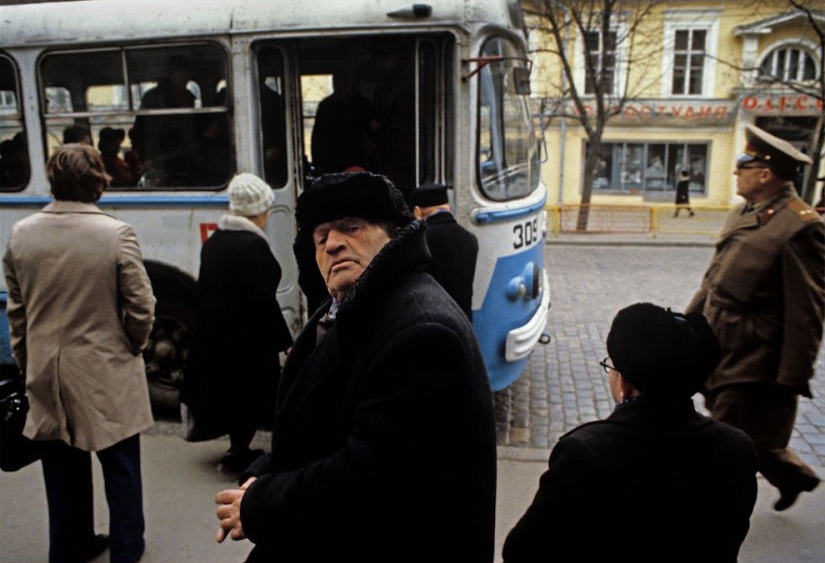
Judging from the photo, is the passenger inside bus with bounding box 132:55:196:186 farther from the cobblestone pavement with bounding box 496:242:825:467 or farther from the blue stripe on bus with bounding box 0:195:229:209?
the cobblestone pavement with bounding box 496:242:825:467

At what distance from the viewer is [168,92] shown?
4.86 meters

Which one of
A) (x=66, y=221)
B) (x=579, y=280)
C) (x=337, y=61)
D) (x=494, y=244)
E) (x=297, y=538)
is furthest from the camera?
(x=579, y=280)

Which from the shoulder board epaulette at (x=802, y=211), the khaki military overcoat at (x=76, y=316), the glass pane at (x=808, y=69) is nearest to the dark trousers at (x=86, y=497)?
the khaki military overcoat at (x=76, y=316)

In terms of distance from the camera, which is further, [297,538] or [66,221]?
[66,221]

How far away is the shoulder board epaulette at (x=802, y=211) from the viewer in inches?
123

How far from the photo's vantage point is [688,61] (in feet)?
84.5

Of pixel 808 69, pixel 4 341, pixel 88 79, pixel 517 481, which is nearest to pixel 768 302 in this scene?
pixel 517 481

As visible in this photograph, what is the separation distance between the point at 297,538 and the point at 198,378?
2608mm

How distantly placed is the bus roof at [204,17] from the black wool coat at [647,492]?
3511mm

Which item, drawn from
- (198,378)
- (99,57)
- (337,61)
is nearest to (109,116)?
(99,57)

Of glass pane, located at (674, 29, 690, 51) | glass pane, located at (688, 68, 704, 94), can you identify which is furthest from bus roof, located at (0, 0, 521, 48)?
glass pane, located at (688, 68, 704, 94)

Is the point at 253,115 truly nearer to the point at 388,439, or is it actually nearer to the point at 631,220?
the point at 388,439

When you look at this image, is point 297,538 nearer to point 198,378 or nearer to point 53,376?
point 53,376

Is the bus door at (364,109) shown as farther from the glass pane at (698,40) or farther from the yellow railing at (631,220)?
the glass pane at (698,40)
